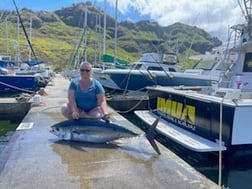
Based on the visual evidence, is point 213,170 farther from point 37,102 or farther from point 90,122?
point 37,102

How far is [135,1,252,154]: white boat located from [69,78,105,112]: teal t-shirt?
189 centimetres

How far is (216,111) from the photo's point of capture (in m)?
6.06

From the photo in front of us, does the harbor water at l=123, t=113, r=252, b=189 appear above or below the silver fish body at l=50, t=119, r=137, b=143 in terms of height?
below


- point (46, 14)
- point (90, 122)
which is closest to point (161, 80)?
point (90, 122)

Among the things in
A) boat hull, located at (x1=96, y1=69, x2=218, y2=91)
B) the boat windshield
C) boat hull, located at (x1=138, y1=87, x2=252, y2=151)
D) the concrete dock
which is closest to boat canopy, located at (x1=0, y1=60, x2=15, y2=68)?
boat hull, located at (x1=96, y1=69, x2=218, y2=91)

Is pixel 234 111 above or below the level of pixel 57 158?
above

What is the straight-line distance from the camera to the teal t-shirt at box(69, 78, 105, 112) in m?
5.11

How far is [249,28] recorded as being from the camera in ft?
26.8

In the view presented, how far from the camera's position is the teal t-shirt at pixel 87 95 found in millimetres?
5113

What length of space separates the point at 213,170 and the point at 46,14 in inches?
4881

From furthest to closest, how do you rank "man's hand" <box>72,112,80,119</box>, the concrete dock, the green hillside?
1. the green hillside
2. "man's hand" <box>72,112,80,119</box>
3. the concrete dock

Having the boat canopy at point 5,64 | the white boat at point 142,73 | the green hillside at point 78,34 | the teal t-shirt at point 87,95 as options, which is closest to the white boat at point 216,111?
the teal t-shirt at point 87,95

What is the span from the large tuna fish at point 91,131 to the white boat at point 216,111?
1313mm

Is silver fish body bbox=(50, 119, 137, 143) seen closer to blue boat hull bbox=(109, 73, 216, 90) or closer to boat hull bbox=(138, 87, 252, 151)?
boat hull bbox=(138, 87, 252, 151)
